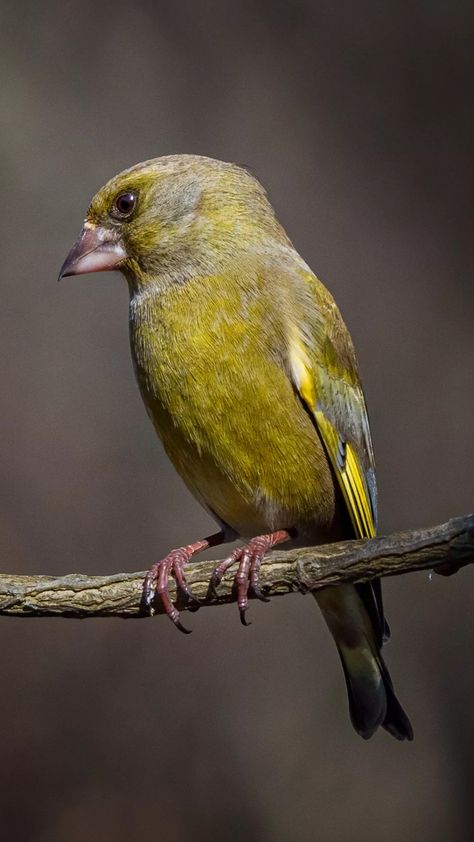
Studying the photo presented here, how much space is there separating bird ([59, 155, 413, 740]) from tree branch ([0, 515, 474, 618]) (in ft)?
0.18

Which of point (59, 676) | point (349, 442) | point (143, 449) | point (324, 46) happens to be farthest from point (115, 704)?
point (324, 46)

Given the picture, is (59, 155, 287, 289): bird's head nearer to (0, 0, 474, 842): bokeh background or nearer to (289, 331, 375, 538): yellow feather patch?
(289, 331, 375, 538): yellow feather patch

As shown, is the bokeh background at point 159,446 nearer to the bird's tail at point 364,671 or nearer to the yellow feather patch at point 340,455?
the bird's tail at point 364,671

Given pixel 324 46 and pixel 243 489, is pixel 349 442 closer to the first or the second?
pixel 243 489

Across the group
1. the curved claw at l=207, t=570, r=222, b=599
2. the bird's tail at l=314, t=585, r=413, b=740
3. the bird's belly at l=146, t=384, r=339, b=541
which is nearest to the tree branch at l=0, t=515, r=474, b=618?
the curved claw at l=207, t=570, r=222, b=599

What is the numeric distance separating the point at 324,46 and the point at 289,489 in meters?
3.96

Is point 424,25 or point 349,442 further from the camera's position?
point 424,25

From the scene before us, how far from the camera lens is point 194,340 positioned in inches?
136

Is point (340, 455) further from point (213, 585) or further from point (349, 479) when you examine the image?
point (213, 585)

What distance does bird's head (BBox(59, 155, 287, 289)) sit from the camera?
3.73m

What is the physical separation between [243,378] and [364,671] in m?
1.12

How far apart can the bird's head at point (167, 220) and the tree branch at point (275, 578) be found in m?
0.97

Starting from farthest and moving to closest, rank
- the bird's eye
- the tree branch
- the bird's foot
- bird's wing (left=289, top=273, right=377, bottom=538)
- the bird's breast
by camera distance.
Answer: the bird's eye → bird's wing (left=289, top=273, right=377, bottom=538) → the bird's breast → the bird's foot → the tree branch

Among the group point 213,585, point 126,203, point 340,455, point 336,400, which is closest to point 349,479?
point 340,455
